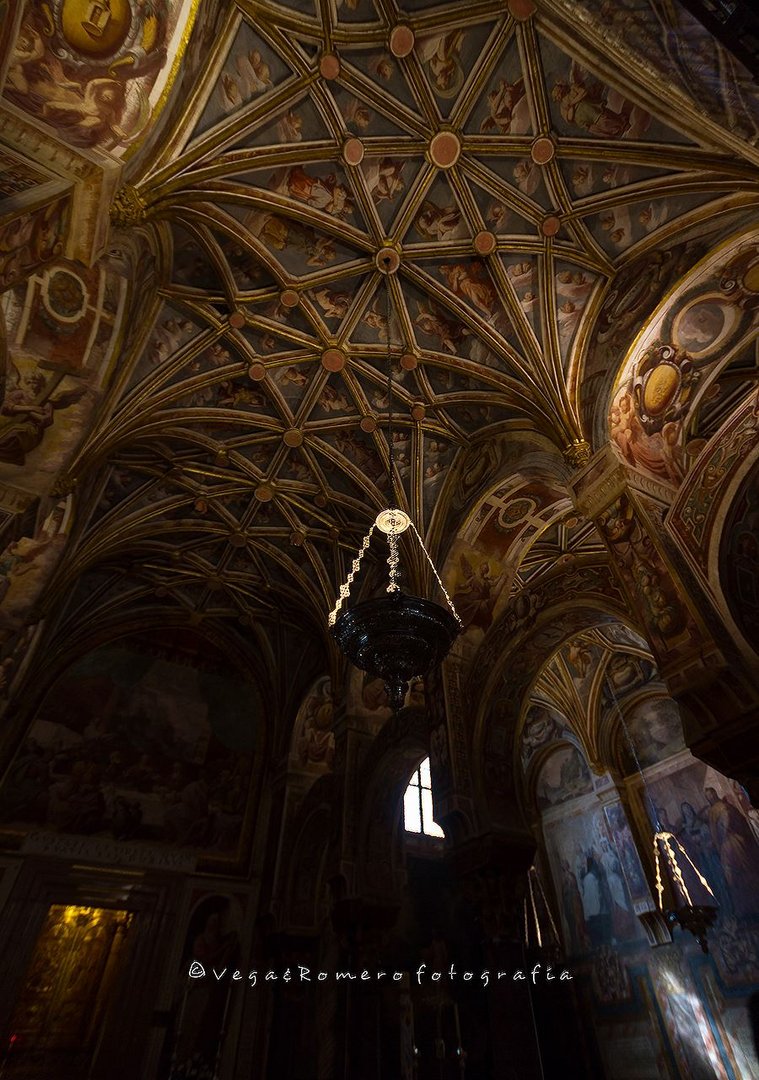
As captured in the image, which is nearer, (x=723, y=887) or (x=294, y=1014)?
(x=294, y=1014)

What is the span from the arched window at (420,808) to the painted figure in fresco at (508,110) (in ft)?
42.7

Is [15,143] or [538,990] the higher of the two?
[15,143]

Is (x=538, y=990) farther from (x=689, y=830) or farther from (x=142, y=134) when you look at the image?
(x=142, y=134)

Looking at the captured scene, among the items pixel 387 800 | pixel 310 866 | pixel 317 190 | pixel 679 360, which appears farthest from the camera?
pixel 310 866

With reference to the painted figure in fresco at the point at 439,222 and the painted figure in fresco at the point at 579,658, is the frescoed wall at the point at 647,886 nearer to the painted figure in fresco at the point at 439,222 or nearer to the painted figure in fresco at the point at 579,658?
the painted figure in fresco at the point at 579,658

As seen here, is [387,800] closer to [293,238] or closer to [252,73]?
[293,238]

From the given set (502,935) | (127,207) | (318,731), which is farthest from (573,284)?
(318,731)

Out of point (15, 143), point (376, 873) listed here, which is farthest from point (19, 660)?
point (15, 143)

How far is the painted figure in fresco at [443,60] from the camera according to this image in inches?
261

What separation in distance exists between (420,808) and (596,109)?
14661 mm

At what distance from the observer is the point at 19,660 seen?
35.7 feet

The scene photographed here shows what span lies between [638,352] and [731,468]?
1.93m

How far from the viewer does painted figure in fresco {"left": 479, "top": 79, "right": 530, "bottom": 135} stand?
6.84m

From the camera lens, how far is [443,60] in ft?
22.1
